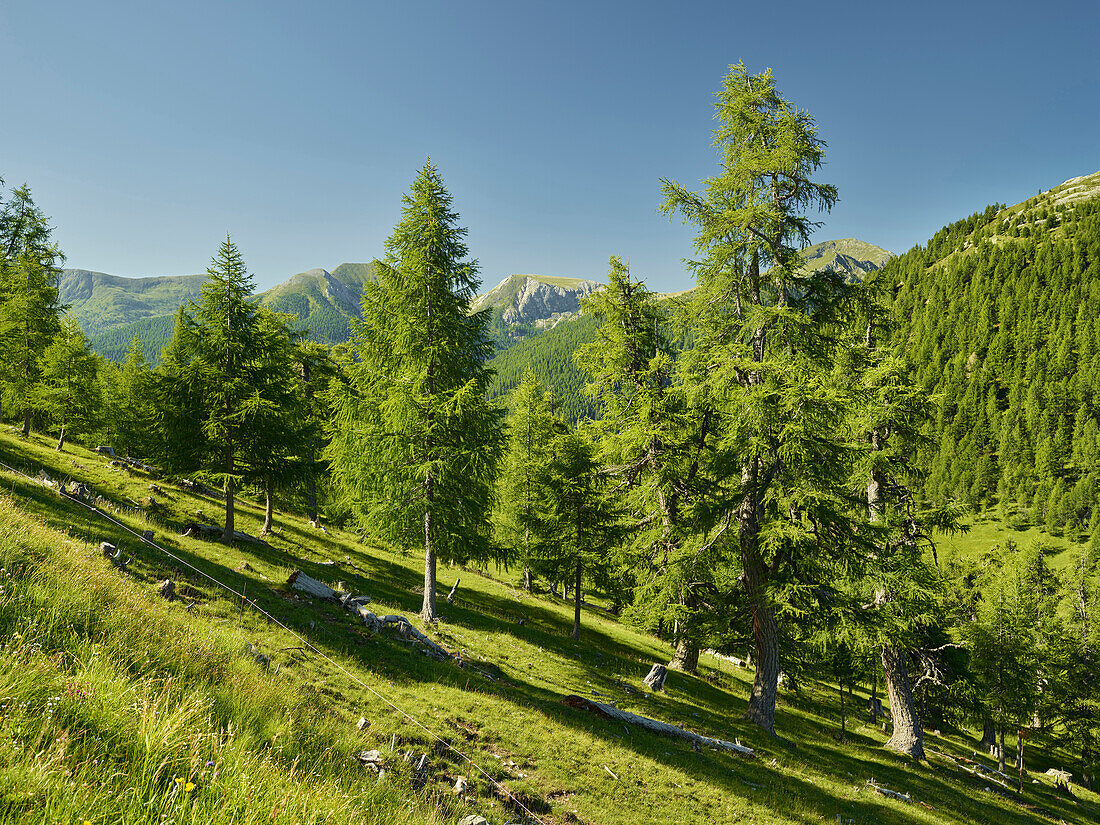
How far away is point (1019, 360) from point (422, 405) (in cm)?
19768

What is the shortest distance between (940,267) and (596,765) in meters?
243

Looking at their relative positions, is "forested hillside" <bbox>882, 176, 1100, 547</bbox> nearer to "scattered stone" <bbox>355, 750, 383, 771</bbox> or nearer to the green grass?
the green grass

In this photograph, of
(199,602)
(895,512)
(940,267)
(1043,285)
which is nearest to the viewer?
(199,602)

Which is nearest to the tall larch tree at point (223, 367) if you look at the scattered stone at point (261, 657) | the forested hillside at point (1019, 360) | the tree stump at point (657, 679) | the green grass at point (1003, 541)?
the scattered stone at point (261, 657)

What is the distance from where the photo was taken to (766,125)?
1441cm

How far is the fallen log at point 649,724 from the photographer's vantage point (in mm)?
12539

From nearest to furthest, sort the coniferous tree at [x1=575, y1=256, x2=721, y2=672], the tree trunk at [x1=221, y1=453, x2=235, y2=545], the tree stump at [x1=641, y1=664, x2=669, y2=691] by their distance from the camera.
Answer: the tree stump at [x1=641, y1=664, x2=669, y2=691]
the coniferous tree at [x1=575, y1=256, x2=721, y2=672]
the tree trunk at [x1=221, y1=453, x2=235, y2=545]

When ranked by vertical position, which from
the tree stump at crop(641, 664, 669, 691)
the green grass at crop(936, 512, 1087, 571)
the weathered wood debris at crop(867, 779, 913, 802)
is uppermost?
the weathered wood debris at crop(867, 779, 913, 802)

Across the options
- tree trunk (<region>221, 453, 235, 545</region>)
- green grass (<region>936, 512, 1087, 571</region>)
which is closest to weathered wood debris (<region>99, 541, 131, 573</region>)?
tree trunk (<region>221, 453, 235, 545</region>)

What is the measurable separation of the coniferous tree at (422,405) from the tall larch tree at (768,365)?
8.01 m

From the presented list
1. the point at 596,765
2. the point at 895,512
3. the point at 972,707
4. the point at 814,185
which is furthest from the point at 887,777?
the point at 814,185

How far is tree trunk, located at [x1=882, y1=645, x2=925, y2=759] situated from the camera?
55.6ft

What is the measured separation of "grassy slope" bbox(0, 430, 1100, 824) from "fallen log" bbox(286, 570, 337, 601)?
411 mm

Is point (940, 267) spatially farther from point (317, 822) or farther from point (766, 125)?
point (317, 822)
